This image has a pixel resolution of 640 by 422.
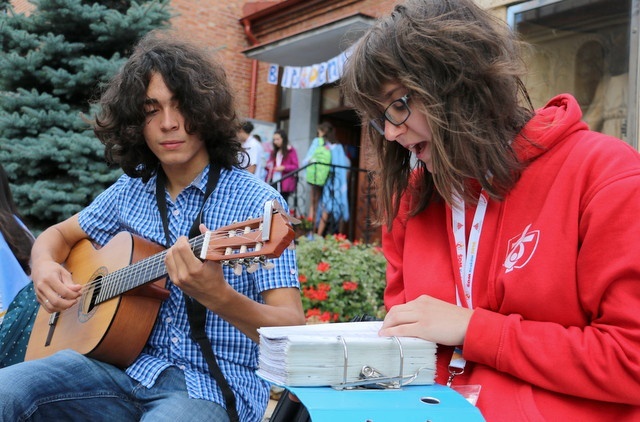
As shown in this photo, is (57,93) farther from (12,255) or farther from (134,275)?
(134,275)

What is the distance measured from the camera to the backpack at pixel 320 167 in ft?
31.4

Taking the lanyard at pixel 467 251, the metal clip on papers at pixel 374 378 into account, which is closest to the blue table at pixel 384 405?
Answer: the metal clip on papers at pixel 374 378

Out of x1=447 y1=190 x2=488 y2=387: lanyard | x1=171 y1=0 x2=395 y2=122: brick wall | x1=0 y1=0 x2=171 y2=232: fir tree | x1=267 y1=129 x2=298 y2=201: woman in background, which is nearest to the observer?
x1=447 y1=190 x2=488 y2=387: lanyard

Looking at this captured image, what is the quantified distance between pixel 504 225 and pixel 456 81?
0.37m

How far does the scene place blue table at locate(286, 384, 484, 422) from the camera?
3.75 feet

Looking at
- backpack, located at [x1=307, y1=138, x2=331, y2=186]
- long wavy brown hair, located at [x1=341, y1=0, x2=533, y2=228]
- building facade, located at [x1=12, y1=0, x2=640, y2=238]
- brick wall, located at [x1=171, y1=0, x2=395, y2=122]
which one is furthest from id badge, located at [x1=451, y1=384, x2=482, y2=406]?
brick wall, located at [x1=171, y1=0, x2=395, y2=122]

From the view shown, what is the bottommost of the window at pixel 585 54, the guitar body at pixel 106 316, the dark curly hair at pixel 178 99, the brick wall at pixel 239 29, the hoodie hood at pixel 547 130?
the guitar body at pixel 106 316

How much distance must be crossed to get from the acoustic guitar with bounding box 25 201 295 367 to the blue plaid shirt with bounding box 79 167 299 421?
61 mm

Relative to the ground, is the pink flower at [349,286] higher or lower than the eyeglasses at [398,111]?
lower

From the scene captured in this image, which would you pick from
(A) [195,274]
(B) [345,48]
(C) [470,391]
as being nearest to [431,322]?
(C) [470,391]

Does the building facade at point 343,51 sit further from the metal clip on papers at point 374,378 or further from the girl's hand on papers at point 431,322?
the metal clip on papers at point 374,378

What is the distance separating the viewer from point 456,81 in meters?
1.50

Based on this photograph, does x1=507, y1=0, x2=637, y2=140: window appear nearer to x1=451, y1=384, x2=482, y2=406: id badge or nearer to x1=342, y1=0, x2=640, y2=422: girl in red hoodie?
x1=342, y1=0, x2=640, y2=422: girl in red hoodie

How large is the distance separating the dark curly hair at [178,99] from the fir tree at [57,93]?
3352mm
